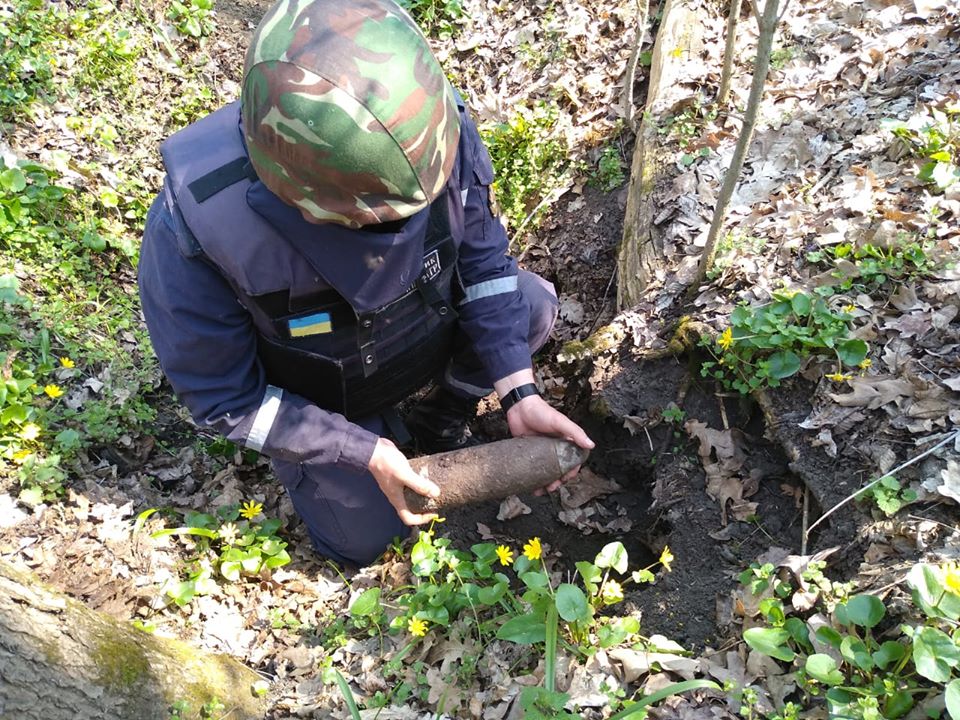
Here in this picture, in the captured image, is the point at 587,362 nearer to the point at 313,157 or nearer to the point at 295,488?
the point at 295,488

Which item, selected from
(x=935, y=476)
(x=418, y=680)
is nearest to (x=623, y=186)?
(x=935, y=476)

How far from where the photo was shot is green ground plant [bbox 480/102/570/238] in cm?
408

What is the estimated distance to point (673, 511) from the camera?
267 cm

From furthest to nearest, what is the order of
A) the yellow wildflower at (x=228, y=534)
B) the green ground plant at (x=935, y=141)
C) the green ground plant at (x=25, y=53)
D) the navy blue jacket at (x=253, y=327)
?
the green ground plant at (x=25, y=53) → the yellow wildflower at (x=228, y=534) → the green ground plant at (x=935, y=141) → the navy blue jacket at (x=253, y=327)

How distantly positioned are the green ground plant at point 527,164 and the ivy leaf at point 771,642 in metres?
2.65

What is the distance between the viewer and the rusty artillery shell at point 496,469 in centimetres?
257

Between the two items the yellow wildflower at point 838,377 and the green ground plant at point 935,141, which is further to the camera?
the green ground plant at point 935,141

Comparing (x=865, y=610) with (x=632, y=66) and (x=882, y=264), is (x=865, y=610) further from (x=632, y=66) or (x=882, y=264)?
(x=632, y=66)

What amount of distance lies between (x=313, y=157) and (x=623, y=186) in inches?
98.3

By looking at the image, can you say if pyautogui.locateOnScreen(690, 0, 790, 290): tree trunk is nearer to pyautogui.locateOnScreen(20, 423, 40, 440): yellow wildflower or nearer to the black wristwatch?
the black wristwatch

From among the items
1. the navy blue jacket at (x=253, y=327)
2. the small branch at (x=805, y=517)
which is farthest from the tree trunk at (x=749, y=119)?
the small branch at (x=805, y=517)

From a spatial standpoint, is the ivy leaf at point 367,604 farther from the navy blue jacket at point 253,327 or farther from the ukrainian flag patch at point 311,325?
the ukrainian flag patch at point 311,325

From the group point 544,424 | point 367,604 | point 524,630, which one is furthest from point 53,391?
point 524,630

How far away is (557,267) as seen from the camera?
3938 mm
